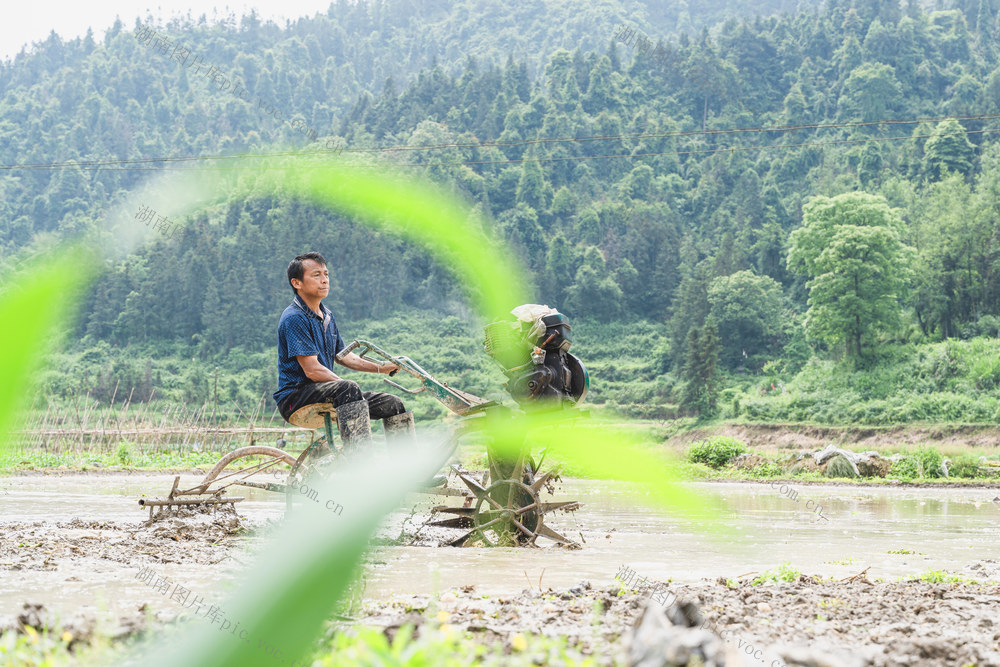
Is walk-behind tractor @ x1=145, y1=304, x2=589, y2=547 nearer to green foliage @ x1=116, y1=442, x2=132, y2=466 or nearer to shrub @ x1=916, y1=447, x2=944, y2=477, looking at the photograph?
shrub @ x1=916, y1=447, x2=944, y2=477

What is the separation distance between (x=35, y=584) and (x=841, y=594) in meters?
4.48

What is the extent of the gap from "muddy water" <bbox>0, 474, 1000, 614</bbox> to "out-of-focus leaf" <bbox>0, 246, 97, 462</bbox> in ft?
1.10

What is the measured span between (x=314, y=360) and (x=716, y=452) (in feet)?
78.8

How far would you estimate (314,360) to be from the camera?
5.68 metres

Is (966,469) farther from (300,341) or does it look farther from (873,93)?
(873,93)

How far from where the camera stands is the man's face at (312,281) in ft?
19.0

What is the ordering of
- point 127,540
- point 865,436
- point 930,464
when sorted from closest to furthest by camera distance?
point 127,540 < point 930,464 < point 865,436

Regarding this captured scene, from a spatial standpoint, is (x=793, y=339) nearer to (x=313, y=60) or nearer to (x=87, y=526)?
(x=87, y=526)

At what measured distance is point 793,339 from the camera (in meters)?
76.8

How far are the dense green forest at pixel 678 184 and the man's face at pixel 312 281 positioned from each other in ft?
0.80

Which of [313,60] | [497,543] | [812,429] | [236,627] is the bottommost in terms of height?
[812,429]

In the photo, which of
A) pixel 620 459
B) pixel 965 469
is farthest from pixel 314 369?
pixel 965 469

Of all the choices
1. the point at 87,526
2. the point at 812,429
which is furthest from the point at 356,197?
the point at 812,429

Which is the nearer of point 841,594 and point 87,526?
point 841,594
